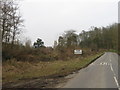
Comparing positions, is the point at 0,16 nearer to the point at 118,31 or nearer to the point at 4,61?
the point at 4,61

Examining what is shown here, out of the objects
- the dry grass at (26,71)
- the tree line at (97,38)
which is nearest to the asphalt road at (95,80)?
the dry grass at (26,71)

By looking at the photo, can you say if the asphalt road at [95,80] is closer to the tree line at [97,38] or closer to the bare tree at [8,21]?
the bare tree at [8,21]

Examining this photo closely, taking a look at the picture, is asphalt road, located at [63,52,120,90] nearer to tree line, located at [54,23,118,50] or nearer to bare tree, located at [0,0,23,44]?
bare tree, located at [0,0,23,44]

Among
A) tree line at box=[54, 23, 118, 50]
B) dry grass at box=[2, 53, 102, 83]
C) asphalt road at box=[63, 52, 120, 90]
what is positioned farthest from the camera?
tree line at box=[54, 23, 118, 50]

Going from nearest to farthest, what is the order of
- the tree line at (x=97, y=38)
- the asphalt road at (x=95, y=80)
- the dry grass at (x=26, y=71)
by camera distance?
the asphalt road at (x=95, y=80) → the dry grass at (x=26, y=71) → the tree line at (x=97, y=38)

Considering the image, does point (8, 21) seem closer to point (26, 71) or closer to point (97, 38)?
point (26, 71)

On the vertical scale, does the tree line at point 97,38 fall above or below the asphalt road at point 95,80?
above

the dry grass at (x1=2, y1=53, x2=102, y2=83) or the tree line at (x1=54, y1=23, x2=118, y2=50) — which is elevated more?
the tree line at (x1=54, y1=23, x2=118, y2=50)

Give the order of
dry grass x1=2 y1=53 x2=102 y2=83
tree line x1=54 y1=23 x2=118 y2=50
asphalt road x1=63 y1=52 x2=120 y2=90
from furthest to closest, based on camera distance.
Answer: tree line x1=54 y1=23 x2=118 y2=50, dry grass x1=2 y1=53 x2=102 y2=83, asphalt road x1=63 y1=52 x2=120 y2=90

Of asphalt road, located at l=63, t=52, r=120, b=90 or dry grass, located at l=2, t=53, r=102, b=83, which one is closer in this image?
asphalt road, located at l=63, t=52, r=120, b=90

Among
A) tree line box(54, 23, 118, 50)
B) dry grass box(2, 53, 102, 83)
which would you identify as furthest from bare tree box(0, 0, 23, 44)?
tree line box(54, 23, 118, 50)

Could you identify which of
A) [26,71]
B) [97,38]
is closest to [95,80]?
[26,71]

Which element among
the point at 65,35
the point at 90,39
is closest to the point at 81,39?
the point at 90,39

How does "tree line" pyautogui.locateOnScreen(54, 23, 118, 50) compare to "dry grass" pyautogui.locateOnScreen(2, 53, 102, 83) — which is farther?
"tree line" pyautogui.locateOnScreen(54, 23, 118, 50)
